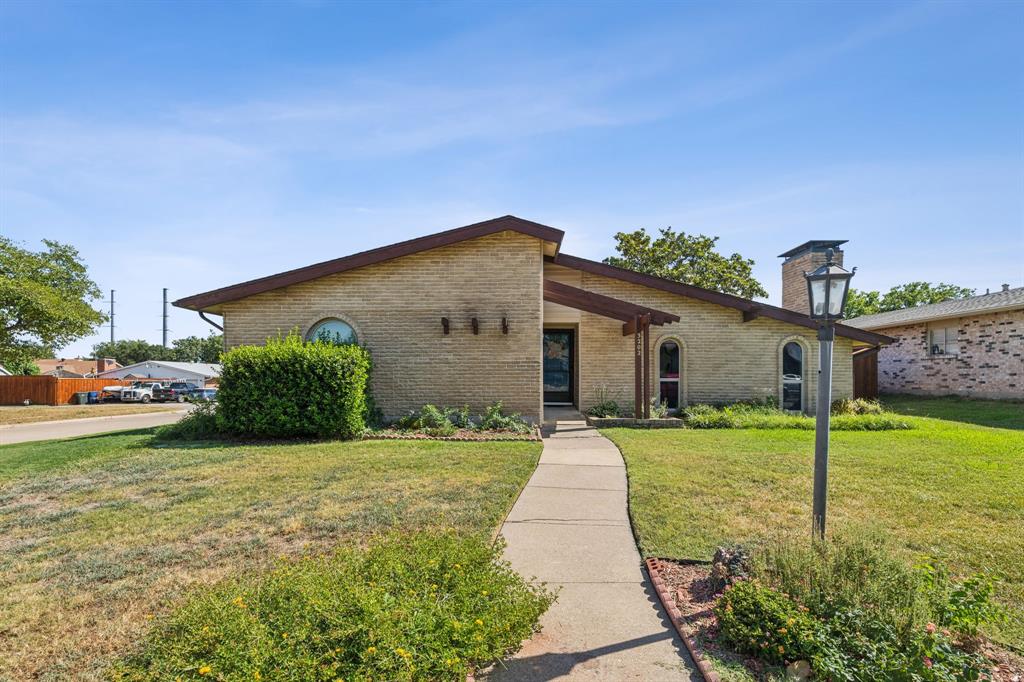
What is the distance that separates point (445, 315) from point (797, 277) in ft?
42.9

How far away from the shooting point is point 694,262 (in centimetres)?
3225

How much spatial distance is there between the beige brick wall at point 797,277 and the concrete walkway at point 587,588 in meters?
13.8

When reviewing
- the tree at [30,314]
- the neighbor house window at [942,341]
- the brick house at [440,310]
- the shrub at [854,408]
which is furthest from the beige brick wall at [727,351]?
the tree at [30,314]

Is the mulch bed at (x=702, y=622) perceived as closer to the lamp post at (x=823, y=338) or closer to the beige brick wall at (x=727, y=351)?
the lamp post at (x=823, y=338)

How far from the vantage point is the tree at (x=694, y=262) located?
31.8m

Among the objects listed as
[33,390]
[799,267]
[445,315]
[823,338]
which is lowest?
[33,390]

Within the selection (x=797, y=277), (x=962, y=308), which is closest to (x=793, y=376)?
(x=797, y=277)

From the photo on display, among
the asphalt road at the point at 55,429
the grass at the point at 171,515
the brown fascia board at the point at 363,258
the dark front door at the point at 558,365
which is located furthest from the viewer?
the dark front door at the point at 558,365

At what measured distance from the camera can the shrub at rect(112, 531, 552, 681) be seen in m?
2.32

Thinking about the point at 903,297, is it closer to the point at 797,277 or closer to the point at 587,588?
the point at 797,277

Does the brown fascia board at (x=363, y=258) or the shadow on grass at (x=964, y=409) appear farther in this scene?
the shadow on grass at (x=964, y=409)

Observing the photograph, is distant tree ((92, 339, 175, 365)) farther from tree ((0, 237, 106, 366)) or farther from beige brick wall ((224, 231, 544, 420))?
beige brick wall ((224, 231, 544, 420))

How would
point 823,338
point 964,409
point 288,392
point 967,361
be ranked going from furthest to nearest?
point 967,361 < point 964,409 < point 288,392 < point 823,338

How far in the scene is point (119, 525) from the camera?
509 centimetres
